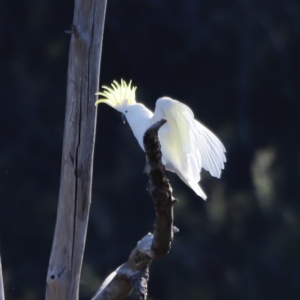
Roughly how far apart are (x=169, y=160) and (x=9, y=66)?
1.70 meters

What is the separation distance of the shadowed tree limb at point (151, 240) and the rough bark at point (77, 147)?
125mm

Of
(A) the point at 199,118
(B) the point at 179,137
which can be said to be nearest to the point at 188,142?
(B) the point at 179,137

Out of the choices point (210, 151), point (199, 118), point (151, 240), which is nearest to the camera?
point (151, 240)

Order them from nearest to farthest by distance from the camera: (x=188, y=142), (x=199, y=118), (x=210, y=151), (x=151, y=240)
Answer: (x=151, y=240) → (x=188, y=142) → (x=210, y=151) → (x=199, y=118)

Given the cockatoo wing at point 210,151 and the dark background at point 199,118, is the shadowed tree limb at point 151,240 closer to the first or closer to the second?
the cockatoo wing at point 210,151

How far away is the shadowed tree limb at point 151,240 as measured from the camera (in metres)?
1.53

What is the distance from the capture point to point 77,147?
1.88 meters

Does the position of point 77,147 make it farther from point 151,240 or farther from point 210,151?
point 210,151

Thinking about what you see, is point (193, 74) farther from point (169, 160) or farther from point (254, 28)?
point (169, 160)

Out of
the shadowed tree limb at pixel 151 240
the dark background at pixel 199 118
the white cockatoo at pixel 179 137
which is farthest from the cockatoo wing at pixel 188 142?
the dark background at pixel 199 118

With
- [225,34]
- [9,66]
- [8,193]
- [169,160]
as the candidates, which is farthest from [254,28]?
[169,160]

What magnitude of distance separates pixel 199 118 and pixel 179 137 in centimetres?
171

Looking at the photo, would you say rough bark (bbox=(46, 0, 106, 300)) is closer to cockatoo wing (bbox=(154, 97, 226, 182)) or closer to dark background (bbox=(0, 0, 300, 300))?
cockatoo wing (bbox=(154, 97, 226, 182))

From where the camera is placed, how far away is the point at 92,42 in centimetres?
184
